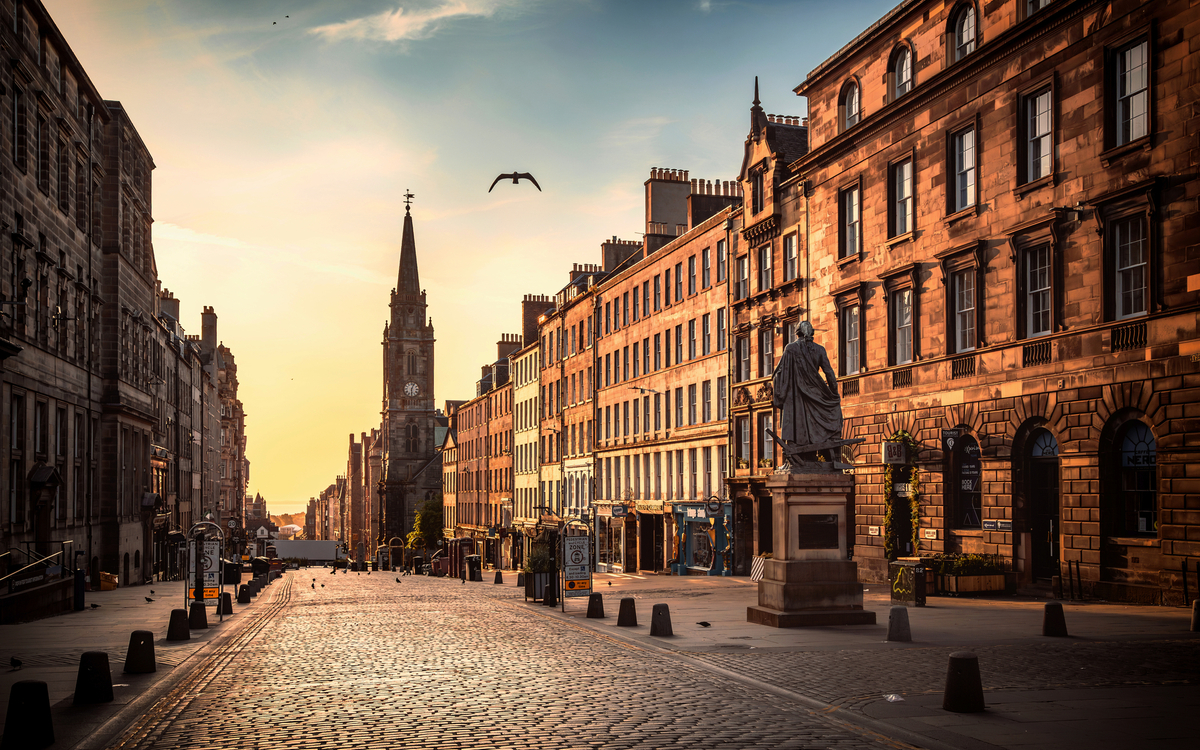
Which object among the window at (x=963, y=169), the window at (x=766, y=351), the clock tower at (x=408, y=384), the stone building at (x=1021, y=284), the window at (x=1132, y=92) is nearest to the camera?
the stone building at (x=1021, y=284)

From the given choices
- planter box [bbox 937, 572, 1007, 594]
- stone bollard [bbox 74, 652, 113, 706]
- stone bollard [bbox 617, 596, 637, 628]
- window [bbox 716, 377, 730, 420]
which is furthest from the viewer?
window [bbox 716, 377, 730, 420]

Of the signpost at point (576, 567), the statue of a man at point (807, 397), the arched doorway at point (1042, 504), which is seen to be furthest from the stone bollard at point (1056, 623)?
the signpost at point (576, 567)

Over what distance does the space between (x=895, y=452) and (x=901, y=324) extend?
151 inches

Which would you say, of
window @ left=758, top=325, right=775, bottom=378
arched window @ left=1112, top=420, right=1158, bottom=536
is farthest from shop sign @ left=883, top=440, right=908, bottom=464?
window @ left=758, top=325, right=775, bottom=378

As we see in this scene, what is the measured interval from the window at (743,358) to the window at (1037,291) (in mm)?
18150

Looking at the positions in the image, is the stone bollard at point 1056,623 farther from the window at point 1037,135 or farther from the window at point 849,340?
the window at point 849,340

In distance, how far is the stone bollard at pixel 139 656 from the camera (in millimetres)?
15195

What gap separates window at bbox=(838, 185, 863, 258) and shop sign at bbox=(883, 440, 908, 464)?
6.70m

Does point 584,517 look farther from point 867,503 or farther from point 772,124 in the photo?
point 867,503

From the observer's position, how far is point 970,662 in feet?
37.5

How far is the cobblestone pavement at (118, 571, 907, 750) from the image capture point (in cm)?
1045

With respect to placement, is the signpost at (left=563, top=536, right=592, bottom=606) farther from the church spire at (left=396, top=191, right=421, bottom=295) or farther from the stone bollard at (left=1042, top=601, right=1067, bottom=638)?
the church spire at (left=396, top=191, right=421, bottom=295)

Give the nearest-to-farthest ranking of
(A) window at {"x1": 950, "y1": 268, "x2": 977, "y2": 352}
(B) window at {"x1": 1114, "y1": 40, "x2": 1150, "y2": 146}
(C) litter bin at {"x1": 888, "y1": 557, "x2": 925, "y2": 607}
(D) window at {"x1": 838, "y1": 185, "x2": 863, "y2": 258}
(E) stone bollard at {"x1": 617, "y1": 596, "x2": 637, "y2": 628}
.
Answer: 1. (E) stone bollard at {"x1": 617, "y1": 596, "x2": 637, "y2": 628}
2. (B) window at {"x1": 1114, "y1": 40, "x2": 1150, "y2": 146}
3. (C) litter bin at {"x1": 888, "y1": 557, "x2": 925, "y2": 607}
4. (A) window at {"x1": 950, "y1": 268, "x2": 977, "y2": 352}
5. (D) window at {"x1": 838, "y1": 185, "x2": 863, "y2": 258}

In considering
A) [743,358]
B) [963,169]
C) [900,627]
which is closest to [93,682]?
[900,627]
